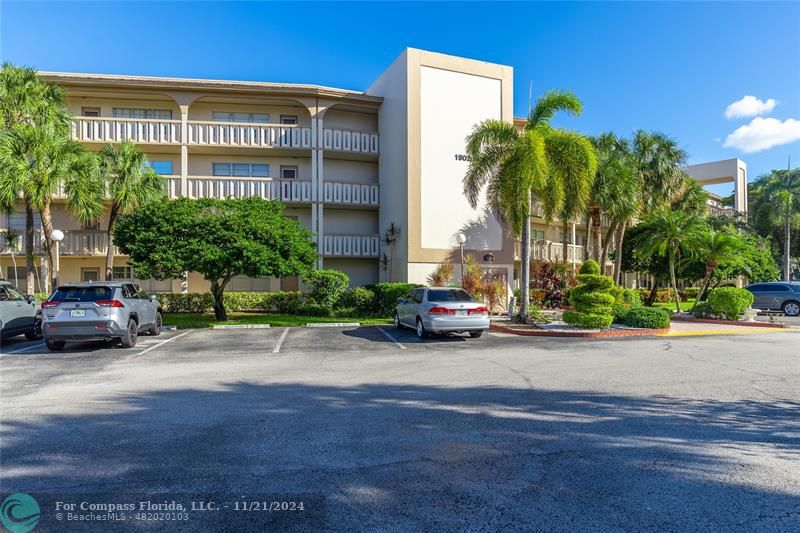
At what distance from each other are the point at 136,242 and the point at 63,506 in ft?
48.6

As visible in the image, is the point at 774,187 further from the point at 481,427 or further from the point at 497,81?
the point at 481,427

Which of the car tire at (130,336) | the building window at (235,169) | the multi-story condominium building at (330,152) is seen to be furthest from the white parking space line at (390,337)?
the building window at (235,169)

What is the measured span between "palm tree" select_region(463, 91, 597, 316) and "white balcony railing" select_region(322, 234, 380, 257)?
7760 millimetres

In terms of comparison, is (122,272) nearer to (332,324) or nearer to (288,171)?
(288,171)

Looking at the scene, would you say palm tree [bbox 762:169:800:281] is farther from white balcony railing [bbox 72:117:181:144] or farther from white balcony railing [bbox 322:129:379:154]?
white balcony railing [bbox 72:117:181:144]

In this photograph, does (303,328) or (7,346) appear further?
(303,328)

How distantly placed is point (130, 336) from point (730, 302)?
72.8ft

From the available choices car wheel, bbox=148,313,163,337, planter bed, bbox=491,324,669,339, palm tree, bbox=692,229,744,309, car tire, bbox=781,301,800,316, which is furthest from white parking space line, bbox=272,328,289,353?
car tire, bbox=781,301,800,316

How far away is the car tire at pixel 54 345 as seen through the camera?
11961 mm

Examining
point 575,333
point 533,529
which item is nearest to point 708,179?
point 575,333

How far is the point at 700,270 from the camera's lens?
28125 mm

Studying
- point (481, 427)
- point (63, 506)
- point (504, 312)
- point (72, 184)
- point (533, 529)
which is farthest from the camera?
point (504, 312)

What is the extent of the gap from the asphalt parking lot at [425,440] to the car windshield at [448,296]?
3.83 m

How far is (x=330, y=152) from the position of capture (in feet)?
81.8
